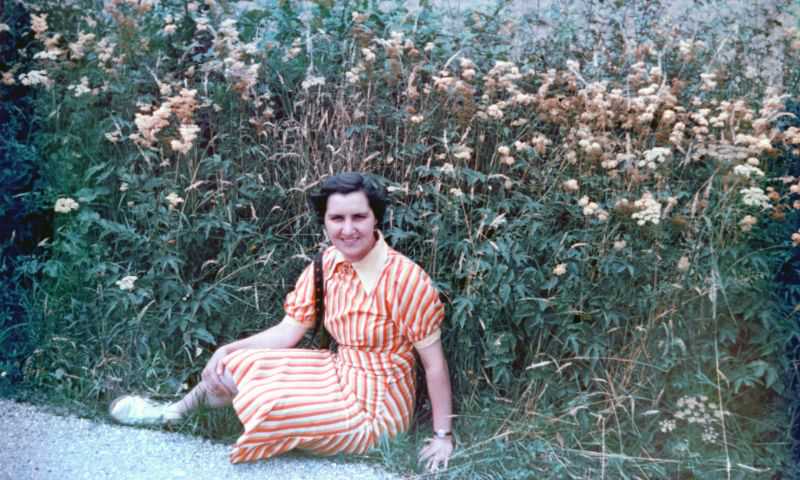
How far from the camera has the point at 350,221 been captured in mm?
3314

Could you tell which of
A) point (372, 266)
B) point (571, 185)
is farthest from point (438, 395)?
point (571, 185)

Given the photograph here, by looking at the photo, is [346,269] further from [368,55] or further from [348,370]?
[368,55]

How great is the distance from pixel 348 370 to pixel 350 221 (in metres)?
0.66

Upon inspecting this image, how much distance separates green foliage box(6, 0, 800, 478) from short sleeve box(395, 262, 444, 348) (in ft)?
0.52

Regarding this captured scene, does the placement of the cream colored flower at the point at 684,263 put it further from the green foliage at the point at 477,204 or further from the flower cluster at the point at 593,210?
the flower cluster at the point at 593,210

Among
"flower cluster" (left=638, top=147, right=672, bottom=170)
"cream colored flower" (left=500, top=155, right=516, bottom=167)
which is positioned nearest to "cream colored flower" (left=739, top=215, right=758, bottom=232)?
"flower cluster" (left=638, top=147, right=672, bottom=170)

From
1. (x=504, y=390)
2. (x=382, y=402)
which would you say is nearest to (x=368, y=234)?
(x=382, y=402)

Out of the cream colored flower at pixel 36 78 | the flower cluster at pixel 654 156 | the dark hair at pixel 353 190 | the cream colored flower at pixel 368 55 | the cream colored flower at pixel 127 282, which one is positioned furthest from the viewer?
the cream colored flower at pixel 36 78

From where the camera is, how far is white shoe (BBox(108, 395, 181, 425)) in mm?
3693

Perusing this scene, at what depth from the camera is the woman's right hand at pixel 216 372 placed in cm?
352

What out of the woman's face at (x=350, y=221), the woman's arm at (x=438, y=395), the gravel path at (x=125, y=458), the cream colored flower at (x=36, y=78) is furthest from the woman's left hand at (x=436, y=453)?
the cream colored flower at (x=36, y=78)

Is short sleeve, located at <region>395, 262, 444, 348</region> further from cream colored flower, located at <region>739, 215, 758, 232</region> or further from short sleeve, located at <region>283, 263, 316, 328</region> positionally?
cream colored flower, located at <region>739, 215, 758, 232</region>

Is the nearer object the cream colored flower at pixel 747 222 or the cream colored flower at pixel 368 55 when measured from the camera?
the cream colored flower at pixel 747 222

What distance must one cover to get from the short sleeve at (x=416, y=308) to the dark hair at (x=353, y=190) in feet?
0.89
